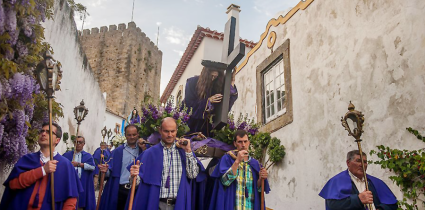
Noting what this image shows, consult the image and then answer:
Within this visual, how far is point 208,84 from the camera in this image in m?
5.05

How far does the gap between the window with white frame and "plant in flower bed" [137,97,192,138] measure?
469 cm

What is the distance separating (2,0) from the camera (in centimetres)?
368

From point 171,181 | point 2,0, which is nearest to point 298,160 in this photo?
point 171,181

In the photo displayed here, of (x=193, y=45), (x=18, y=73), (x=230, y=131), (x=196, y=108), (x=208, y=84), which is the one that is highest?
(x=193, y=45)

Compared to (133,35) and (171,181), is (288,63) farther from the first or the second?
(133,35)

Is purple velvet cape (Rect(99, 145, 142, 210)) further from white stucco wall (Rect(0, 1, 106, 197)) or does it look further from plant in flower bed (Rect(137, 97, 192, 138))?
white stucco wall (Rect(0, 1, 106, 197))

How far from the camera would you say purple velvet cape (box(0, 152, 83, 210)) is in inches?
132

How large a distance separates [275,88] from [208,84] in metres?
4.73

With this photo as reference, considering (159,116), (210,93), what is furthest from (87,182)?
(210,93)

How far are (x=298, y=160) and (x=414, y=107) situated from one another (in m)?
3.32

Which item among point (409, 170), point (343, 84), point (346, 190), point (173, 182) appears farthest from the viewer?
point (343, 84)

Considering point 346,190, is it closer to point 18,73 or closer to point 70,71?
point 18,73

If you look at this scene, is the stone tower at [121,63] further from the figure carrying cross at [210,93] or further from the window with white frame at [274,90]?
the figure carrying cross at [210,93]

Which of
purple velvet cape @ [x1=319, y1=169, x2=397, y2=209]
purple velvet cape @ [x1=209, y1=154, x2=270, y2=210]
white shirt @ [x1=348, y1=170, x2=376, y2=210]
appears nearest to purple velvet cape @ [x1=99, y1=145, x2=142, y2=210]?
purple velvet cape @ [x1=209, y1=154, x2=270, y2=210]
